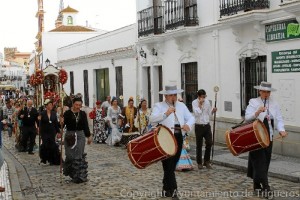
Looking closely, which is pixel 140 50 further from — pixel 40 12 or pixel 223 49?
pixel 40 12

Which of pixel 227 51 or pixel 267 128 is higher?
pixel 227 51

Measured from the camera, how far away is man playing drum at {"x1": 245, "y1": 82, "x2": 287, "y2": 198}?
7.82m

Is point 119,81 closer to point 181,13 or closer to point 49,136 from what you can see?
point 181,13

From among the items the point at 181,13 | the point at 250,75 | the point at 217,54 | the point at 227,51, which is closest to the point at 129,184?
the point at 250,75

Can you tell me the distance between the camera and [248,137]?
775cm

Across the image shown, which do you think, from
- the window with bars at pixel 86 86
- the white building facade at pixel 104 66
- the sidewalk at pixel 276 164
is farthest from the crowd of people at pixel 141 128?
the window with bars at pixel 86 86

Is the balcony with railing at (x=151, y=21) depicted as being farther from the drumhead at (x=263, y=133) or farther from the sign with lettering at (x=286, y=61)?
the drumhead at (x=263, y=133)

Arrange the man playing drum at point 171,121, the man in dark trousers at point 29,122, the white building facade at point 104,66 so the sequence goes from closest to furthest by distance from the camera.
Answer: the man playing drum at point 171,121, the man in dark trousers at point 29,122, the white building facade at point 104,66

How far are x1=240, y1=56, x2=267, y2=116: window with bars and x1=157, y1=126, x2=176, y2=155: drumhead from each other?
642 cm

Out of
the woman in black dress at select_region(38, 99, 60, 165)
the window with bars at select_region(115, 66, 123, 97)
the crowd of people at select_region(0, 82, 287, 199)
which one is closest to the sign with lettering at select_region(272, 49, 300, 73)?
the crowd of people at select_region(0, 82, 287, 199)

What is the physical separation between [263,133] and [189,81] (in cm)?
967

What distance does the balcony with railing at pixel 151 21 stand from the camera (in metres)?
18.7

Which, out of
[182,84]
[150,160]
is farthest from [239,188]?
[182,84]

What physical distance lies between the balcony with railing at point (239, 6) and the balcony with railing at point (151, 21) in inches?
183
